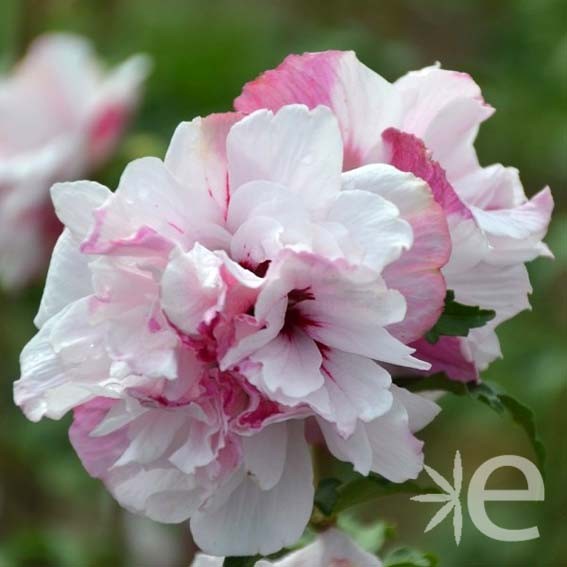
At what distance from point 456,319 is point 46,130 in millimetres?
1303

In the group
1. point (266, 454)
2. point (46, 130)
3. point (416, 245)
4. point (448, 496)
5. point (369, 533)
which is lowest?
point (46, 130)

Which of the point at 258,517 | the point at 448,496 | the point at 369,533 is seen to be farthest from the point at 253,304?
the point at 369,533

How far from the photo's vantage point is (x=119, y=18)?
2586 millimetres

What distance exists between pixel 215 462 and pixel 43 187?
1.16m

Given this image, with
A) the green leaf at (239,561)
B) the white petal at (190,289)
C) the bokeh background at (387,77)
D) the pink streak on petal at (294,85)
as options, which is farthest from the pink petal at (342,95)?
the bokeh background at (387,77)

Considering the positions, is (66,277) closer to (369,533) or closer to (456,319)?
(456,319)

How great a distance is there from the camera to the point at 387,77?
200 centimetres

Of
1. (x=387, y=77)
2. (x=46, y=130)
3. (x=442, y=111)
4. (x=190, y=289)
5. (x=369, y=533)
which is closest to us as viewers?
(x=190, y=289)

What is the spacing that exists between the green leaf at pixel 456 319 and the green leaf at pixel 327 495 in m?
0.12

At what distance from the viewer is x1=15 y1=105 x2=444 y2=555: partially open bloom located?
62 centimetres

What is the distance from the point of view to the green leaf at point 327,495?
29.8 inches

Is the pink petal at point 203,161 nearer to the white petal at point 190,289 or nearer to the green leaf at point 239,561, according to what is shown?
the white petal at point 190,289

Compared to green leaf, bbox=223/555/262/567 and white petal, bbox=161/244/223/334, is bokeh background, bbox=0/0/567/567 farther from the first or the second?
white petal, bbox=161/244/223/334

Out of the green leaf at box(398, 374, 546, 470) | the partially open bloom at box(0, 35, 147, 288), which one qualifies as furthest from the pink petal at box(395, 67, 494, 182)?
the partially open bloom at box(0, 35, 147, 288)
